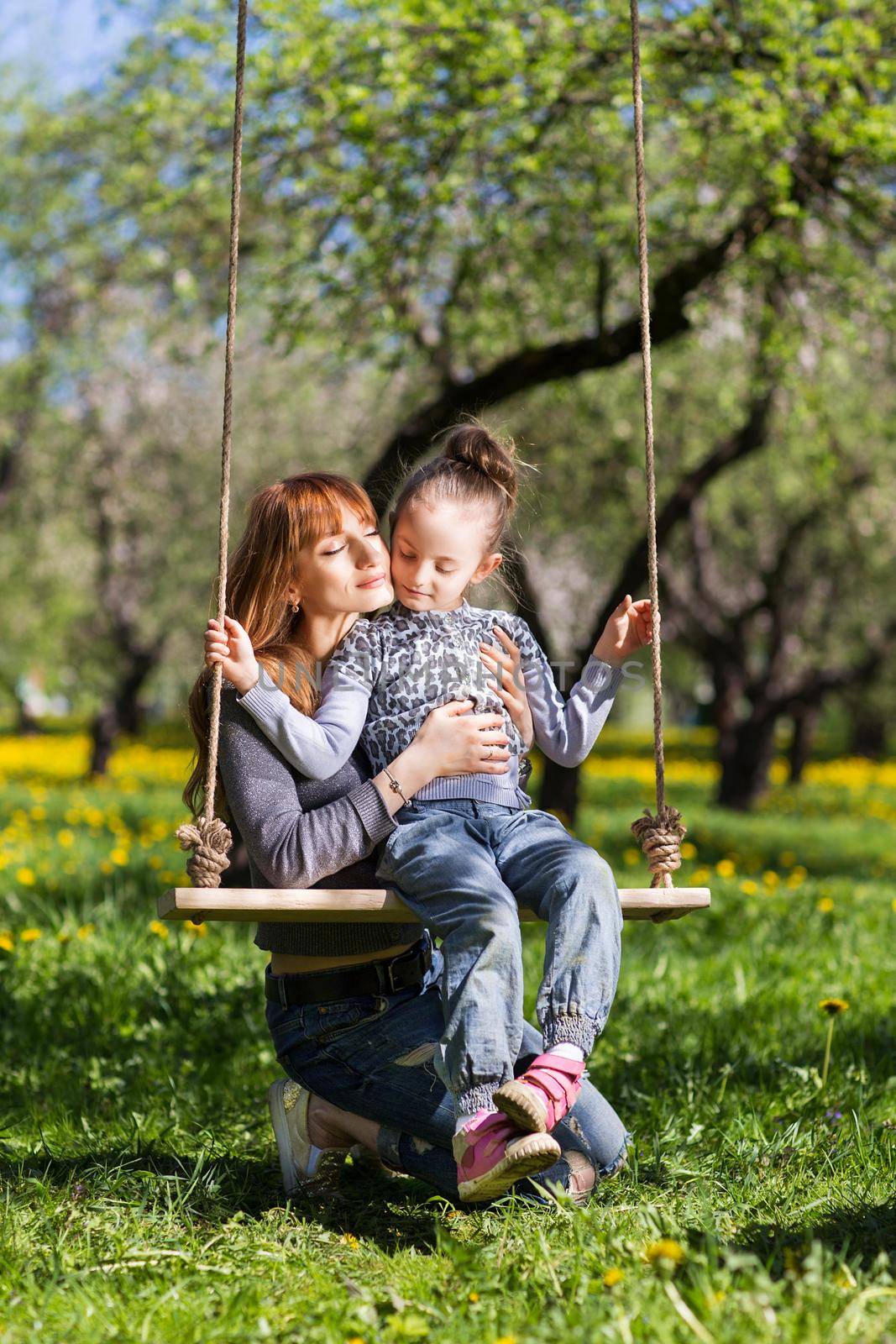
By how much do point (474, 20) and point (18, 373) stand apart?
870 centimetres

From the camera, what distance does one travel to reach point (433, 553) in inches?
130

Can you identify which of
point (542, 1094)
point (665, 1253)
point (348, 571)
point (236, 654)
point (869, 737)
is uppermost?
point (348, 571)

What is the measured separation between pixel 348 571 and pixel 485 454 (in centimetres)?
45

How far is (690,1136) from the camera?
12.0 feet

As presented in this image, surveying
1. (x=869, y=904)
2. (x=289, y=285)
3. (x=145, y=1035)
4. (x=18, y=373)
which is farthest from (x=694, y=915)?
(x=18, y=373)

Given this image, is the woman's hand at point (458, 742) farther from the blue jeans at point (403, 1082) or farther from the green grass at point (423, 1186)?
the green grass at point (423, 1186)

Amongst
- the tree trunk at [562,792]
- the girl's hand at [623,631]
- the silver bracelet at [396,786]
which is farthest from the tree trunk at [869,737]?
the silver bracelet at [396,786]

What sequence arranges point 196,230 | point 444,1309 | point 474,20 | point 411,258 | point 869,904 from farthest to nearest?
point 196,230
point 869,904
point 411,258
point 474,20
point 444,1309

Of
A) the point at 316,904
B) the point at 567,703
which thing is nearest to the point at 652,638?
the point at 567,703

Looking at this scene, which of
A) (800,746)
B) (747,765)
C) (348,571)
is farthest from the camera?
(800,746)

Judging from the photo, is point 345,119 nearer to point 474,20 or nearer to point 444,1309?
point 474,20

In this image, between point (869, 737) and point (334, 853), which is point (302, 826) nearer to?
point (334, 853)

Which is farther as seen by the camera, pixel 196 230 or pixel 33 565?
pixel 33 565

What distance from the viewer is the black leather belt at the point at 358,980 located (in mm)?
3334
